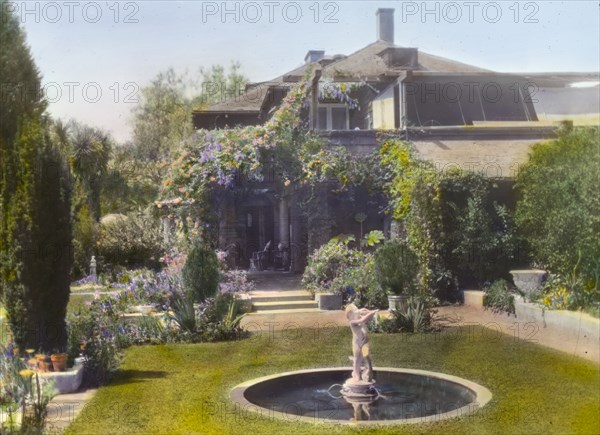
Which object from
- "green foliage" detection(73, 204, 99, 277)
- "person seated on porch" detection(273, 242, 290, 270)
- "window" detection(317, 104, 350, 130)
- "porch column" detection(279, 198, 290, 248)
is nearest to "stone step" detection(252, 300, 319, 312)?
"person seated on porch" detection(273, 242, 290, 270)

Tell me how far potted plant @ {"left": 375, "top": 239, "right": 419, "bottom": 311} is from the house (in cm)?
365

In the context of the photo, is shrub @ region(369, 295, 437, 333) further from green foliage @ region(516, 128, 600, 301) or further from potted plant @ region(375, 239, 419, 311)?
green foliage @ region(516, 128, 600, 301)

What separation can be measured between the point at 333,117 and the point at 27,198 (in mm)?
18231

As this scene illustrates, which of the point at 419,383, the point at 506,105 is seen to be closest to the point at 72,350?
the point at 419,383

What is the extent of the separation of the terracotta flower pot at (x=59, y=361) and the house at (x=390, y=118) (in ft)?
30.8

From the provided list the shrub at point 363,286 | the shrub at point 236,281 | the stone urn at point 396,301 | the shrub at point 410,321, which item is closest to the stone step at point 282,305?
the shrub at point 236,281

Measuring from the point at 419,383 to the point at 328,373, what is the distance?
4.30 feet

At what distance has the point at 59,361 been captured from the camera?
9602mm

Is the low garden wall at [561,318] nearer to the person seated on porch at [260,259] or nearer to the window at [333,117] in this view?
the person seated on porch at [260,259]

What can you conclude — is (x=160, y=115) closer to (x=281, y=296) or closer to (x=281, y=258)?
(x=281, y=258)

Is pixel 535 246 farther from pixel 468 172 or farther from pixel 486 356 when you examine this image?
pixel 486 356

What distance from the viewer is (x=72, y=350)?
10.2 meters

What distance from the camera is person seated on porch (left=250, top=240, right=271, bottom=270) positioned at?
2344cm

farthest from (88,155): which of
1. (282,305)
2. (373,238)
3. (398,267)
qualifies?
(398,267)
